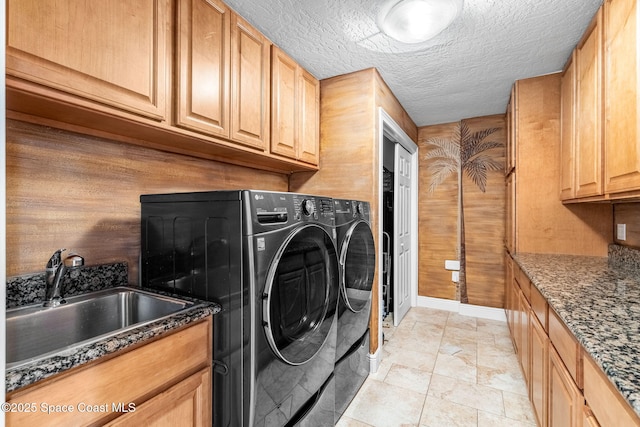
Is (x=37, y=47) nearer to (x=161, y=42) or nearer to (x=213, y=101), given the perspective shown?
(x=161, y=42)

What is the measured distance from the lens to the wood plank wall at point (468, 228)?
11.3 ft

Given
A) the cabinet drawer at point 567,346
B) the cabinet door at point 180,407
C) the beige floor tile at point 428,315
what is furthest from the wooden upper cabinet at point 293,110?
the beige floor tile at point 428,315

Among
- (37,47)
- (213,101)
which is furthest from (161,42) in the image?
(37,47)

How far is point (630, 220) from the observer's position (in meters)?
1.98

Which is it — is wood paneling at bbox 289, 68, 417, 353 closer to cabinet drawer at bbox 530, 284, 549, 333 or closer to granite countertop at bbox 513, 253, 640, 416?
cabinet drawer at bbox 530, 284, 549, 333

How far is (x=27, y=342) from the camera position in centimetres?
110

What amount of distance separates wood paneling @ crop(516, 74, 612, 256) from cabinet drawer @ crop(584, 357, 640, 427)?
71.0 inches

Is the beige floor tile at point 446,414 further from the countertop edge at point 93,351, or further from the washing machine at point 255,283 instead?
the countertop edge at point 93,351

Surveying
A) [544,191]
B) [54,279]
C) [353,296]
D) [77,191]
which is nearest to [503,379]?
[353,296]

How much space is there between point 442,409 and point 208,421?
4.82 ft

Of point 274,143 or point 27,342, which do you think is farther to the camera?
point 274,143

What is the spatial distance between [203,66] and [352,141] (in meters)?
1.22

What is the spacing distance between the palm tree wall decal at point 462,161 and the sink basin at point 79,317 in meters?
3.32

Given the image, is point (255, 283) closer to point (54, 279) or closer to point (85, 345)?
point (85, 345)
